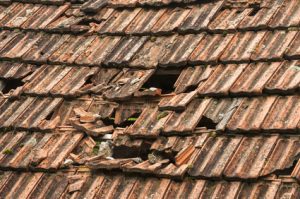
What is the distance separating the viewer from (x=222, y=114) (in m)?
8.95

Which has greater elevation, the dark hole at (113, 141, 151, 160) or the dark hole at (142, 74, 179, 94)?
the dark hole at (142, 74, 179, 94)

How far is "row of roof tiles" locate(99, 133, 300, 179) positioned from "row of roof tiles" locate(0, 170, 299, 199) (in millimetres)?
98

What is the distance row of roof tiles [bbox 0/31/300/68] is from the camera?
31.8 feet

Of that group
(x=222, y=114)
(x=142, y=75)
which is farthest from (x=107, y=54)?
(x=222, y=114)

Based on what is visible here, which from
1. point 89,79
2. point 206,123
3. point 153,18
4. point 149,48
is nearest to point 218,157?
point 206,123

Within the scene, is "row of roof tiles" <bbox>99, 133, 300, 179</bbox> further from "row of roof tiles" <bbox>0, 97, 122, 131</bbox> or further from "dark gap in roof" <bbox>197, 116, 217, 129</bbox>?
"row of roof tiles" <bbox>0, 97, 122, 131</bbox>

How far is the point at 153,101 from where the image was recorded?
31.7 ft

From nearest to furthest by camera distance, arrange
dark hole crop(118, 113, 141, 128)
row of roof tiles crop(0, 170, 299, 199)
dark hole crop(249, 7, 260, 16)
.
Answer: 1. row of roof tiles crop(0, 170, 299, 199)
2. dark hole crop(118, 113, 141, 128)
3. dark hole crop(249, 7, 260, 16)

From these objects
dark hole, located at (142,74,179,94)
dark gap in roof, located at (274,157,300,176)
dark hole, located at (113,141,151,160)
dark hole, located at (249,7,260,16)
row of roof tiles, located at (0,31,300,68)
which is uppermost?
dark hole, located at (249,7,260,16)

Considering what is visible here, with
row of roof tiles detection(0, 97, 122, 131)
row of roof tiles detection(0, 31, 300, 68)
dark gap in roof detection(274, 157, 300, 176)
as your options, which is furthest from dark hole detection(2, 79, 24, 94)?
dark gap in roof detection(274, 157, 300, 176)

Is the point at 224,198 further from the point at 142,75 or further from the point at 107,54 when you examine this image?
the point at 107,54

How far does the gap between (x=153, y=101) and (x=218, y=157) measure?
4.96 ft

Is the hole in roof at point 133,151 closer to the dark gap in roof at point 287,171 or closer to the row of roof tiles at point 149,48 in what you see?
the row of roof tiles at point 149,48

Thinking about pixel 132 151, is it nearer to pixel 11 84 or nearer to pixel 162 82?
pixel 162 82
